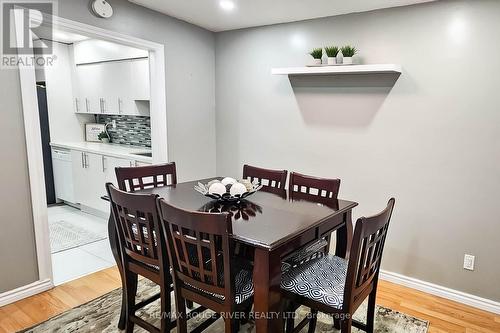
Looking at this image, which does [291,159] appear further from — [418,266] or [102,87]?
[102,87]

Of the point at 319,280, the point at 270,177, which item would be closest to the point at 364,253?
the point at 319,280

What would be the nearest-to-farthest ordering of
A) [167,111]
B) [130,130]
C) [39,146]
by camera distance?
[39,146] < [167,111] < [130,130]

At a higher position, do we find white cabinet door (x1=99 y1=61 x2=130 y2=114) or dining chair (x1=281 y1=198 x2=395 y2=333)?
white cabinet door (x1=99 y1=61 x2=130 y2=114)

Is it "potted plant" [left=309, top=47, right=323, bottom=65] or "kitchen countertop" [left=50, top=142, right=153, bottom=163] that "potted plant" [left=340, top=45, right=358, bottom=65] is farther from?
"kitchen countertop" [left=50, top=142, right=153, bottom=163]

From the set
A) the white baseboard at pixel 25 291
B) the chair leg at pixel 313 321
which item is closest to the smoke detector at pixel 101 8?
the white baseboard at pixel 25 291

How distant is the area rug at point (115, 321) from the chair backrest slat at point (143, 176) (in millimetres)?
885

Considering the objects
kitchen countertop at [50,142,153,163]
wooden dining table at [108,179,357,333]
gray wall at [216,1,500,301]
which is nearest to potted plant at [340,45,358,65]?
gray wall at [216,1,500,301]

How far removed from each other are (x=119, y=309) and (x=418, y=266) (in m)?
2.43

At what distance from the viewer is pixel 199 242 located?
1532mm

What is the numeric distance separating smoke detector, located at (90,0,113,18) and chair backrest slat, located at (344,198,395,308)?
2.56m

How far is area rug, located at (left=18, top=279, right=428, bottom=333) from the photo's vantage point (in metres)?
2.23

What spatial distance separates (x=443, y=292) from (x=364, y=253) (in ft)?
5.62

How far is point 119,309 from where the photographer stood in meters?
2.46

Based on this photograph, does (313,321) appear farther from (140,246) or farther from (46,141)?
(46,141)
